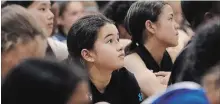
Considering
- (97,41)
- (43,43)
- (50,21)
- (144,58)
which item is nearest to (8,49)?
(43,43)

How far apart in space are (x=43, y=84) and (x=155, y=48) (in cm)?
169

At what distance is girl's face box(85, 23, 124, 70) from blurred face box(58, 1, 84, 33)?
1632mm

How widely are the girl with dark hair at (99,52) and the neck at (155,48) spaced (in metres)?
0.41

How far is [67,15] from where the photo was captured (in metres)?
4.55

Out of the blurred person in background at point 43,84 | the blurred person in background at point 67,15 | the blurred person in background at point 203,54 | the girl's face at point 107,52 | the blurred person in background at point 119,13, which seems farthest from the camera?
the blurred person in background at point 67,15

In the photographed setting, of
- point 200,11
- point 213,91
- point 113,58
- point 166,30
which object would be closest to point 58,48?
point 166,30

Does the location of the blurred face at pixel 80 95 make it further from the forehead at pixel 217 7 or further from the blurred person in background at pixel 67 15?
the blurred person in background at pixel 67 15

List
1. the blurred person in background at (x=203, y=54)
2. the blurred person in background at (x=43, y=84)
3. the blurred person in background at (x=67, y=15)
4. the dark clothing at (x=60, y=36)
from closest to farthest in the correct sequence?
1. the blurred person in background at (x=43, y=84)
2. the blurred person in background at (x=203, y=54)
3. the dark clothing at (x=60, y=36)
4. the blurred person in background at (x=67, y=15)

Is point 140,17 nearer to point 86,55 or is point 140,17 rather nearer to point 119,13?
point 86,55

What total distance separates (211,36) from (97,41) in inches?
36.5

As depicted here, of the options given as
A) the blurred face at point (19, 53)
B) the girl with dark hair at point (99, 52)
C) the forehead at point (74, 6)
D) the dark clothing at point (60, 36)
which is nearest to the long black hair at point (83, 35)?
the girl with dark hair at point (99, 52)

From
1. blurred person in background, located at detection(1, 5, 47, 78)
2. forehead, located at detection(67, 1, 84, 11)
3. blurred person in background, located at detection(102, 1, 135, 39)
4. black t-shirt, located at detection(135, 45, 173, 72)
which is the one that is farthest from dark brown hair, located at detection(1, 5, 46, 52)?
forehead, located at detection(67, 1, 84, 11)

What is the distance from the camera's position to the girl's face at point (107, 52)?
2.82m

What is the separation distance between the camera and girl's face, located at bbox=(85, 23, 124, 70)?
111 inches
